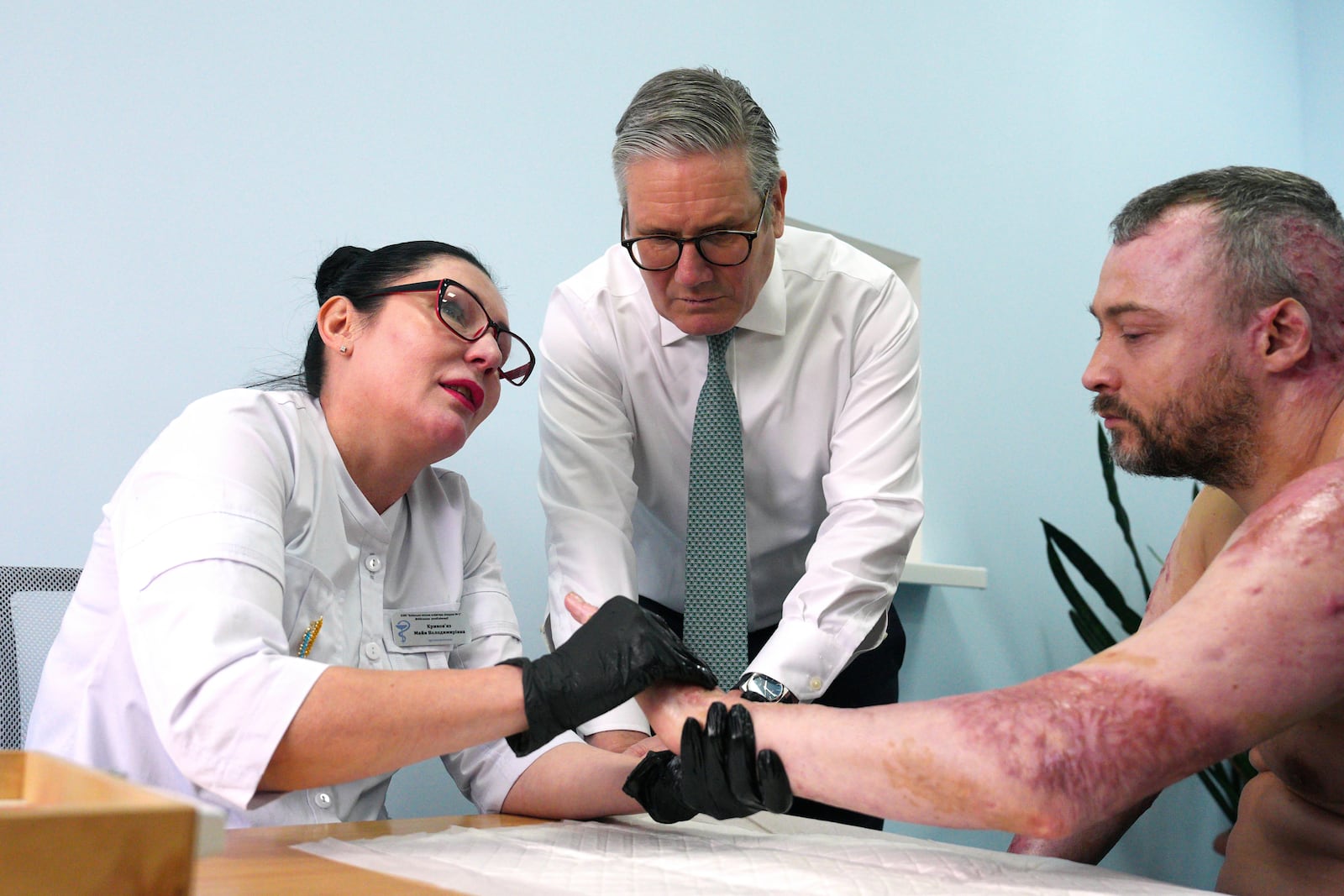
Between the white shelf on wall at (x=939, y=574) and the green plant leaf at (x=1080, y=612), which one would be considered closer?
the white shelf on wall at (x=939, y=574)

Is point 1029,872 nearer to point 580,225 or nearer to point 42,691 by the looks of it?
point 42,691

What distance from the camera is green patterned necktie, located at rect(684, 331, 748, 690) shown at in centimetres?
203

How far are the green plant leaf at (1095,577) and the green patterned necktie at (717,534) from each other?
1.73 meters

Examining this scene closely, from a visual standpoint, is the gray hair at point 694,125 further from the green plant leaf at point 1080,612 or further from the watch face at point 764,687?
the green plant leaf at point 1080,612

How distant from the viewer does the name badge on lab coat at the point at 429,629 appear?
1.69 metres

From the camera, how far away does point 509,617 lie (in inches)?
73.3

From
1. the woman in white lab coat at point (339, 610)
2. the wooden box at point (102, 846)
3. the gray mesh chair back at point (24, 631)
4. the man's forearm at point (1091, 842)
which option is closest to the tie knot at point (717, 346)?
the woman in white lab coat at point (339, 610)

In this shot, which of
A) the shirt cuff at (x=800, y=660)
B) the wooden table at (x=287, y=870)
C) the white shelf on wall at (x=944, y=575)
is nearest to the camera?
the wooden table at (x=287, y=870)

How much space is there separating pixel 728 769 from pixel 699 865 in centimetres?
14

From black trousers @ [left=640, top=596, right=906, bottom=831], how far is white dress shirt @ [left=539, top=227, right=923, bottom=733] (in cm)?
4

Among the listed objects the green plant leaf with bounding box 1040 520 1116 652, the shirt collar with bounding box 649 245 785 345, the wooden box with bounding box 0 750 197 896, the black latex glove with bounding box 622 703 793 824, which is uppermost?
the shirt collar with bounding box 649 245 785 345

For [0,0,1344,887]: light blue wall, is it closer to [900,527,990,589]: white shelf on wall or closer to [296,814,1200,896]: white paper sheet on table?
[900,527,990,589]: white shelf on wall

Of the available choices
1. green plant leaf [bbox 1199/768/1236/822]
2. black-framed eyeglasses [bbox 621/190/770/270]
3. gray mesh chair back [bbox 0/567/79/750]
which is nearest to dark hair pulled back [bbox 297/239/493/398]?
black-framed eyeglasses [bbox 621/190/770/270]

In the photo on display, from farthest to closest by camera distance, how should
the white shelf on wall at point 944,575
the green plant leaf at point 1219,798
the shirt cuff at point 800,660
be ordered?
the green plant leaf at point 1219,798
the white shelf on wall at point 944,575
the shirt cuff at point 800,660
